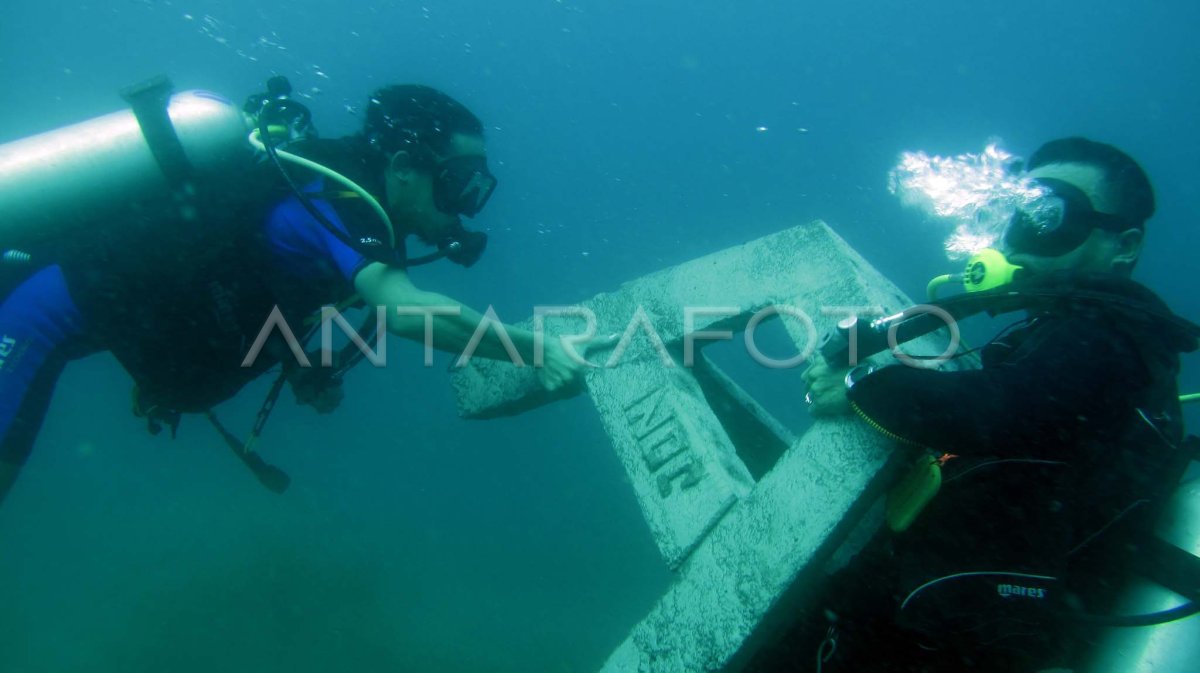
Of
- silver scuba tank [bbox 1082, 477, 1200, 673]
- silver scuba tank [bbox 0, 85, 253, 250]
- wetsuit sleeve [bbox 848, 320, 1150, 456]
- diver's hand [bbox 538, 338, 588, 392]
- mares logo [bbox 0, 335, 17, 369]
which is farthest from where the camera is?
diver's hand [bbox 538, 338, 588, 392]

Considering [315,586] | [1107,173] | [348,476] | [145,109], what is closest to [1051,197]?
[1107,173]

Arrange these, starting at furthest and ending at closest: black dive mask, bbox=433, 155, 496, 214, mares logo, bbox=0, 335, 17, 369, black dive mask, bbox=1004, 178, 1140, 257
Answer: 1. black dive mask, bbox=433, 155, 496, 214
2. mares logo, bbox=0, 335, 17, 369
3. black dive mask, bbox=1004, 178, 1140, 257

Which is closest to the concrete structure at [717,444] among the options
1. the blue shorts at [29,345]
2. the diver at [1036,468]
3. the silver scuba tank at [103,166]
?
the diver at [1036,468]

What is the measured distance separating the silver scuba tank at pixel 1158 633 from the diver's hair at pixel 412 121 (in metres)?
3.55

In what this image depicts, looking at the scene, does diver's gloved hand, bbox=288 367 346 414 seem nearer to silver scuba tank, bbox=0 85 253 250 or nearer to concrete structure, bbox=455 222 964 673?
concrete structure, bbox=455 222 964 673

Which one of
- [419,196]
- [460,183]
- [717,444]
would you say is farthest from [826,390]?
[419,196]

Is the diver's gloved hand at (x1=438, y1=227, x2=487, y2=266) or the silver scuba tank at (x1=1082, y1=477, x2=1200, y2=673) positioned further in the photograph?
Result: the diver's gloved hand at (x1=438, y1=227, x2=487, y2=266)

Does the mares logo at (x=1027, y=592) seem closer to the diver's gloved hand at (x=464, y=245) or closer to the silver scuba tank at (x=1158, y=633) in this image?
the silver scuba tank at (x=1158, y=633)

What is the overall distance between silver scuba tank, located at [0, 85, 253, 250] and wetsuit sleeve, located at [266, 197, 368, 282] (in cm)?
35

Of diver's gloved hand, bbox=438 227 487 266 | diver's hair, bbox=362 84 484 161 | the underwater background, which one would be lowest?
the underwater background

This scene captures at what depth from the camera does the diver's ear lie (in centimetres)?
222

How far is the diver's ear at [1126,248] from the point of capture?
2219mm

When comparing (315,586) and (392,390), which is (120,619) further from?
(392,390)

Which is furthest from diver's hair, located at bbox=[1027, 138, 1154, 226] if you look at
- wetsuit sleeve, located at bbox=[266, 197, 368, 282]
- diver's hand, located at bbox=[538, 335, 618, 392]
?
wetsuit sleeve, located at bbox=[266, 197, 368, 282]
